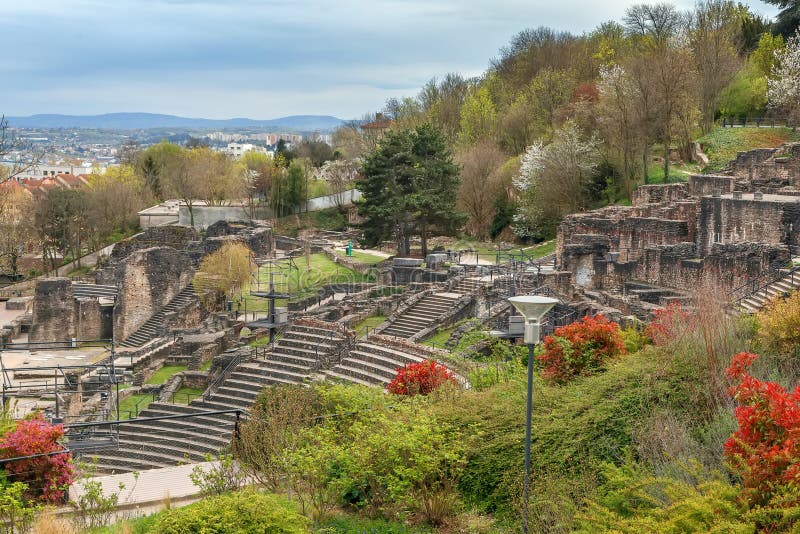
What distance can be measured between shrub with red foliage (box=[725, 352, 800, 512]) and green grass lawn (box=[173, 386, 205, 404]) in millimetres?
22051

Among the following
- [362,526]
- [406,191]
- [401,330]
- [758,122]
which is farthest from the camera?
[758,122]

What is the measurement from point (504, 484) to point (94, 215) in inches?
2395

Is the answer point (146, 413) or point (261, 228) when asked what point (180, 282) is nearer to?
point (261, 228)

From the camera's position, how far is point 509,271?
35.1 metres

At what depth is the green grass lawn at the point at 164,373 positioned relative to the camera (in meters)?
34.2

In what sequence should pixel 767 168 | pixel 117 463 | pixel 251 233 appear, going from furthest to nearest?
1. pixel 251 233
2. pixel 767 168
3. pixel 117 463

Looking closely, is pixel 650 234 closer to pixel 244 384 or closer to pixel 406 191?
pixel 406 191

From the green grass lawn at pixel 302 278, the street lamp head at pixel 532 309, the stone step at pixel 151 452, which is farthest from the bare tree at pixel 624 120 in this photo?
the street lamp head at pixel 532 309

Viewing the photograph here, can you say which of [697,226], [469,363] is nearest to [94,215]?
[697,226]

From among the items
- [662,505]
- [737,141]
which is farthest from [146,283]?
[662,505]

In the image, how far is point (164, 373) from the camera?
116 ft

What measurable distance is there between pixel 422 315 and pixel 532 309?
792 inches

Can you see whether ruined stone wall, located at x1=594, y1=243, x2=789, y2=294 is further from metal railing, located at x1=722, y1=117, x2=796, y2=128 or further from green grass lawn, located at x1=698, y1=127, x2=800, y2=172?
metal railing, located at x1=722, y1=117, x2=796, y2=128

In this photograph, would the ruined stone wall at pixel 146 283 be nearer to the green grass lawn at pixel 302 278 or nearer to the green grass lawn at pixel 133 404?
the green grass lawn at pixel 302 278
